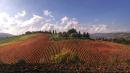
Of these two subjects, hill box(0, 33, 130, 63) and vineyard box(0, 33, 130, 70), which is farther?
hill box(0, 33, 130, 63)

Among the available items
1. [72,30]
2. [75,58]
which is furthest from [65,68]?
[72,30]

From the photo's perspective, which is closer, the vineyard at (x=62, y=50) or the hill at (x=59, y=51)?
the vineyard at (x=62, y=50)

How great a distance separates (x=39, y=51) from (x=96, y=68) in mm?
21160

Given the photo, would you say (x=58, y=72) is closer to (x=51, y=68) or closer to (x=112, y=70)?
(x=51, y=68)

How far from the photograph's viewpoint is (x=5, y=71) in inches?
468

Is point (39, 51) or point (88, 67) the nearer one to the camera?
point (88, 67)

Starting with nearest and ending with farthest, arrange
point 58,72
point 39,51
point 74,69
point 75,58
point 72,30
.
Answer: point 58,72 < point 74,69 < point 75,58 < point 39,51 < point 72,30

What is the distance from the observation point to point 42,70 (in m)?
12.2

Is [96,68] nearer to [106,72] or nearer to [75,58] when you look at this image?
[106,72]

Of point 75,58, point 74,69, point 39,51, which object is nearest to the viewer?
point 74,69

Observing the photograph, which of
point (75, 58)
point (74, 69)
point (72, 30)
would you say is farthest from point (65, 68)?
point (72, 30)

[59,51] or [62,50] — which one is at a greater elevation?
[62,50]

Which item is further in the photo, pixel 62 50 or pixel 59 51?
pixel 59 51

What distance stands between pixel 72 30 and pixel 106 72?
152ft
